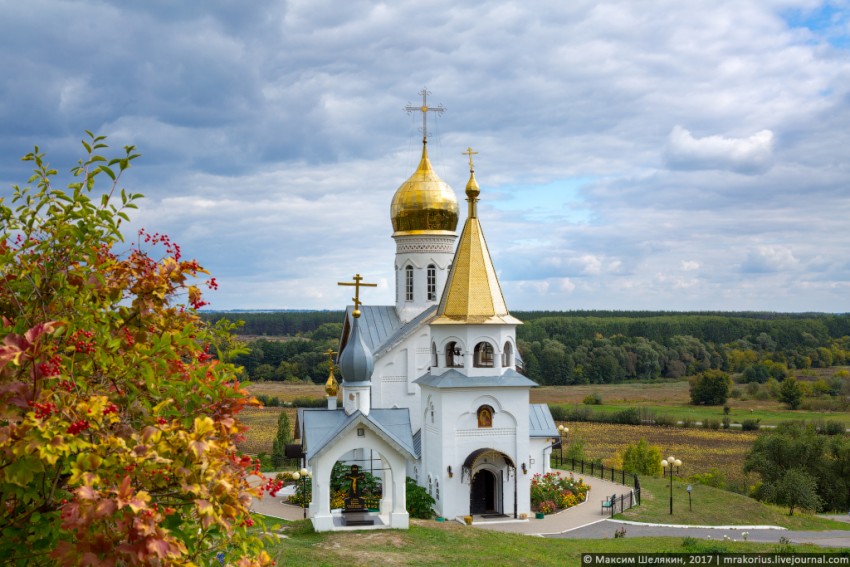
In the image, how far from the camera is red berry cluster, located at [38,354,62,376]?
3.76 meters

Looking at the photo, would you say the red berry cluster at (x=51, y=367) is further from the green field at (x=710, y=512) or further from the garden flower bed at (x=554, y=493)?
the green field at (x=710, y=512)

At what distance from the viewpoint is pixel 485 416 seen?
19188 mm

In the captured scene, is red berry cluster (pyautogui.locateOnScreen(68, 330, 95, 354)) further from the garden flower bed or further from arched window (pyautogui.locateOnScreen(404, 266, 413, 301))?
arched window (pyautogui.locateOnScreen(404, 266, 413, 301))

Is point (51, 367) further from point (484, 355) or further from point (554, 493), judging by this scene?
point (554, 493)

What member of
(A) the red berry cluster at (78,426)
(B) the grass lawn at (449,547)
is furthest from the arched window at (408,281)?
(A) the red berry cluster at (78,426)

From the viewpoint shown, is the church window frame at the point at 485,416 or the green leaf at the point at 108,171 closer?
the green leaf at the point at 108,171

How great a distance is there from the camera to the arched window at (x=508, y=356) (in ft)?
65.4

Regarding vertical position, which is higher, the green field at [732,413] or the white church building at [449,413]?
the white church building at [449,413]

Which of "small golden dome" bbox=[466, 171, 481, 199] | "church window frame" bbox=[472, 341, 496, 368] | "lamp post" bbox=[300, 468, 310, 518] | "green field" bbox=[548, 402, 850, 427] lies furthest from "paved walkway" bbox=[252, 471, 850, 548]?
"green field" bbox=[548, 402, 850, 427]

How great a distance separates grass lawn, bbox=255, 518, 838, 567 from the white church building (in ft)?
2.06

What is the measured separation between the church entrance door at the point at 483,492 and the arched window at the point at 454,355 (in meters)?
2.70

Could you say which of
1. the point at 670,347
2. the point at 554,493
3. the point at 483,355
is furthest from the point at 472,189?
the point at 670,347

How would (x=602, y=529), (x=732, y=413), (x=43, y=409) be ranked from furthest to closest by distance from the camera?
1. (x=732, y=413)
2. (x=602, y=529)
3. (x=43, y=409)

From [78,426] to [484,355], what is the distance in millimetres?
16832
